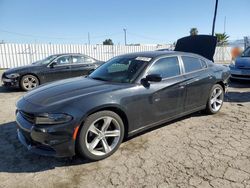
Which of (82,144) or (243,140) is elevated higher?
(82,144)

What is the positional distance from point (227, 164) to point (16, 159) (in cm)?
301

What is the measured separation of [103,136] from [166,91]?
140 cm

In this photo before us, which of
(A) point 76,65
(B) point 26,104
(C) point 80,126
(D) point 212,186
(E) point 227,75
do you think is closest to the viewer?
(D) point 212,186

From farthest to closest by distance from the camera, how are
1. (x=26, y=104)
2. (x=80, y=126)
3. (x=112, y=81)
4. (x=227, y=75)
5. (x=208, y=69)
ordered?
(x=227, y=75) → (x=208, y=69) → (x=112, y=81) → (x=26, y=104) → (x=80, y=126)

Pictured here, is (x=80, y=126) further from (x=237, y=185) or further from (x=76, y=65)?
(x=76, y=65)

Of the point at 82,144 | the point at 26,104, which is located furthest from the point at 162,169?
the point at 26,104

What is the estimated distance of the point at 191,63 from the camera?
4777 mm

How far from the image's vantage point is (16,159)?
3.39 m

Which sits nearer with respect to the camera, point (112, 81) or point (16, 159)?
point (16, 159)

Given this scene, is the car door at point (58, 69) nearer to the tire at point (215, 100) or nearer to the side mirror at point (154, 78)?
the tire at point (215, 100)

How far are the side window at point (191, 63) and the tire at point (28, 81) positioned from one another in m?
5.87

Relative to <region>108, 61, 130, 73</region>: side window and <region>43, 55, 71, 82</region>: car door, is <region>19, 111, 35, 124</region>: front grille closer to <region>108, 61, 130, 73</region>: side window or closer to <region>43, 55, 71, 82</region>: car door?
<region>108, 61, 130, 73</region>: side window

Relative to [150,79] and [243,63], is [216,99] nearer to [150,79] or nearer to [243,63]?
[150,79]

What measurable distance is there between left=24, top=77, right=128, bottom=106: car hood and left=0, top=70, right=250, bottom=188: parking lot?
87cm
